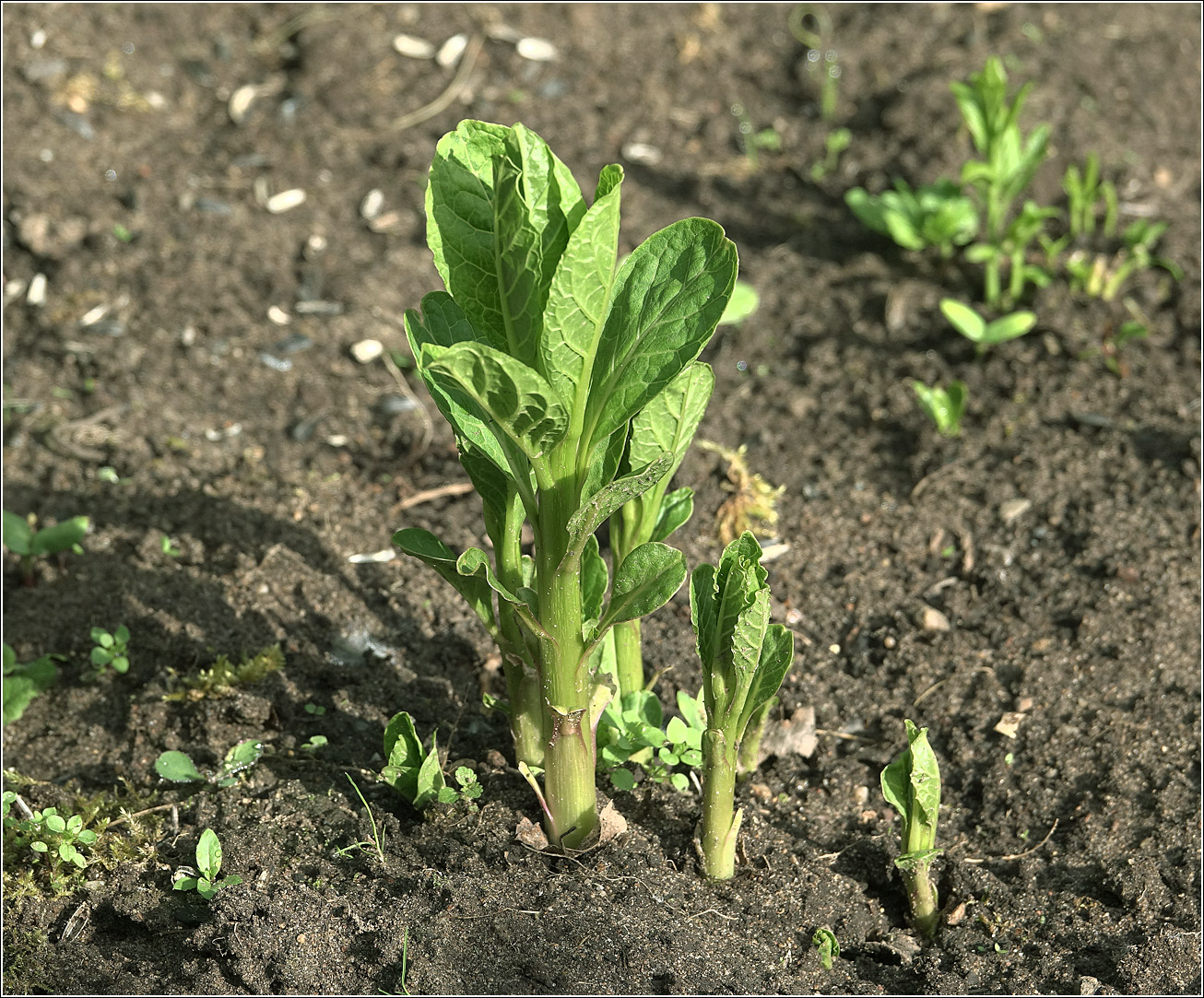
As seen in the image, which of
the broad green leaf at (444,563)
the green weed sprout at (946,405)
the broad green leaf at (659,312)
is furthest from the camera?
the green weed sprout at (946,405)

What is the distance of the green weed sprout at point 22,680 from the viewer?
2.50 metres

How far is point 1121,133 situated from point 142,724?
13.3 feet

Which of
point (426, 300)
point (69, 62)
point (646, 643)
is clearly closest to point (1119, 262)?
point (646, 643)

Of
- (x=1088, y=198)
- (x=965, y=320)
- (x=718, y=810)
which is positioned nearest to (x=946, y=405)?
(x=965, y=320)

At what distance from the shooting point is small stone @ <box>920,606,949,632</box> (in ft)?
9.29

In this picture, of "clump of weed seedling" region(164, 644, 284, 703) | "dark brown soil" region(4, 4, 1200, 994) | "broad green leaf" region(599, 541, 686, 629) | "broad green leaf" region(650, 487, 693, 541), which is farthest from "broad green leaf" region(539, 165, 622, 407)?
"clump of weed seedling" region(164, 644, 284, 703)

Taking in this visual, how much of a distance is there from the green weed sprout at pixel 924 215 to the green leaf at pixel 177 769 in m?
2.76

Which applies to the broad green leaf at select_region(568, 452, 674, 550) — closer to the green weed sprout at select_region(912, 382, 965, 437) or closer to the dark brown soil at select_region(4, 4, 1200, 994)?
the dark brown soil at select_region(4, 4, 1200, 994)

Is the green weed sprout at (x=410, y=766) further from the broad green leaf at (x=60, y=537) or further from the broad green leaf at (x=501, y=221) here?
the broad green leaf at (x=60, y=537)

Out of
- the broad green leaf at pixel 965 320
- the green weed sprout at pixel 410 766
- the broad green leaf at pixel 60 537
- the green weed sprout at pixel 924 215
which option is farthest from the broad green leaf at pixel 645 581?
the green weed sprout at pixel 924 215

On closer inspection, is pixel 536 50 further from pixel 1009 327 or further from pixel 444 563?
pixel 444 563

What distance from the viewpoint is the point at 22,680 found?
2508mm

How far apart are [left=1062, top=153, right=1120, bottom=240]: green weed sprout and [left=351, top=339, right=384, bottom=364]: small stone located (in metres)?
2.34

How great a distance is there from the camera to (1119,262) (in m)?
3.86
